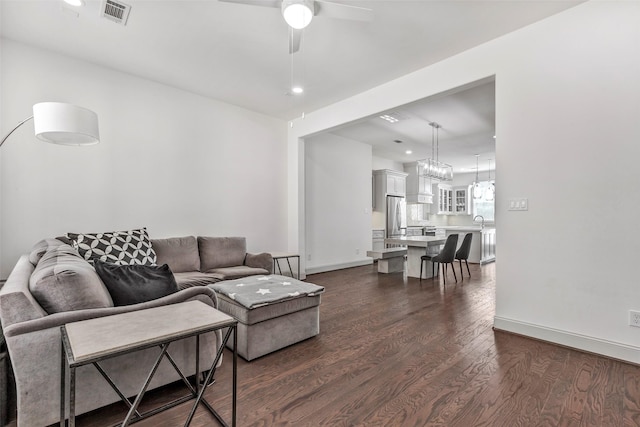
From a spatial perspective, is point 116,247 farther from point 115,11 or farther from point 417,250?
point 417,250

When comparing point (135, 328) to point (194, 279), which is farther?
point (194, 279)

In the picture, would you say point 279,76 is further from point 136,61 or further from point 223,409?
point 223,409

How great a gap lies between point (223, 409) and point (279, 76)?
11.7 ft

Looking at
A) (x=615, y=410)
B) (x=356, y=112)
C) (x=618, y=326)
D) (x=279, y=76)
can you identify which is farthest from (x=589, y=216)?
(x=279, y=76)

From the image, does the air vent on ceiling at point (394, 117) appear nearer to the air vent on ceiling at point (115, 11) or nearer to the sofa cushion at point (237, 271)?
the sofa cushion at point (237, 271)

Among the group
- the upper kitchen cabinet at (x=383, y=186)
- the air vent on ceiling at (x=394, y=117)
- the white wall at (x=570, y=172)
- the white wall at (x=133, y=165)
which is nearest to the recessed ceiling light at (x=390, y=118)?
the air vent on ceiling at (x=394, y=117)

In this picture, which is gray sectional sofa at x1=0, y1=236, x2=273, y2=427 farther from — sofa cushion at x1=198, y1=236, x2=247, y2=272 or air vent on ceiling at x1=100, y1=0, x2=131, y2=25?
air vent on ceiling at x1=100, y1=0, x2=131, y2=25

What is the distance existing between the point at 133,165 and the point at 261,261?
209cm

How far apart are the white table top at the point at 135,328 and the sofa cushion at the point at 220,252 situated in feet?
8.18

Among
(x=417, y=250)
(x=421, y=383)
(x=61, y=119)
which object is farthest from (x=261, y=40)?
(x=417, y=250)

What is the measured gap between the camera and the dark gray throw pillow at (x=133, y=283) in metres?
1.79

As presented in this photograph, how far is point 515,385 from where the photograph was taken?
6.46 ft

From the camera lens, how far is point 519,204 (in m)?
2.85

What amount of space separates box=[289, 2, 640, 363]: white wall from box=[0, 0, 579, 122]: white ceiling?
1.02 feet
